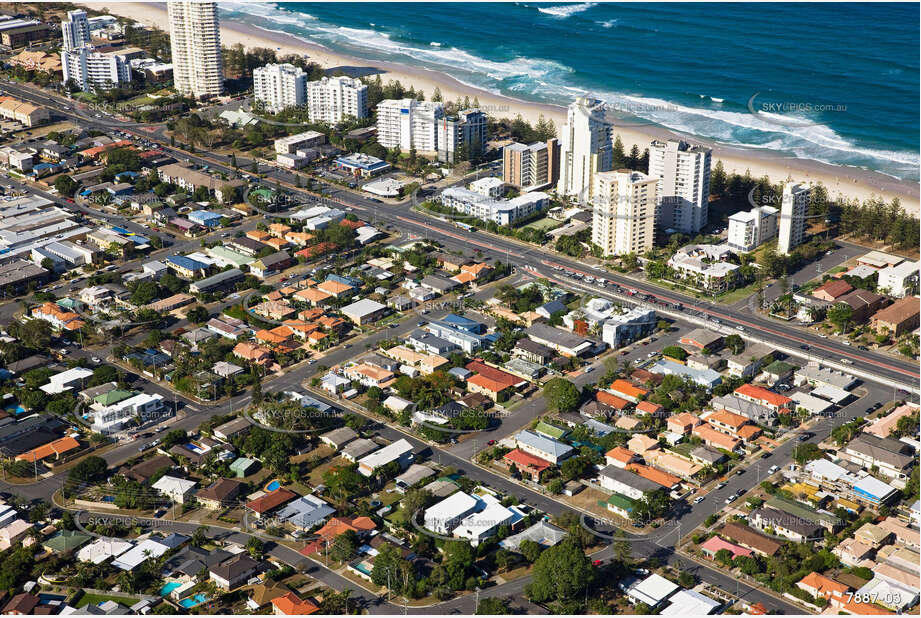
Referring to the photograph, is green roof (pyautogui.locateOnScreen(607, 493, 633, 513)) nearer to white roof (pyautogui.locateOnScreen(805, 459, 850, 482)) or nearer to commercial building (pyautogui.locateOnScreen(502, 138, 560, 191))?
white roof (pyautogui.locateOnScreen(805, 459, 850, 482))

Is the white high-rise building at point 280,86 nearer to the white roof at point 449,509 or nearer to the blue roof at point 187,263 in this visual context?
the blue roof at point 187,263

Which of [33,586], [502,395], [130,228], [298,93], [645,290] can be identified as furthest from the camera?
[298,93]

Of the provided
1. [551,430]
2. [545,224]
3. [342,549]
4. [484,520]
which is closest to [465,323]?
[551,430]

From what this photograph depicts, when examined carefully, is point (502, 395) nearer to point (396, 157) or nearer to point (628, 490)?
point (628, 490)

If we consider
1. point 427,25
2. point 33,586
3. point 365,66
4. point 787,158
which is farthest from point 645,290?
point 427,25

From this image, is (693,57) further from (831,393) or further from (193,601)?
(193,601)
